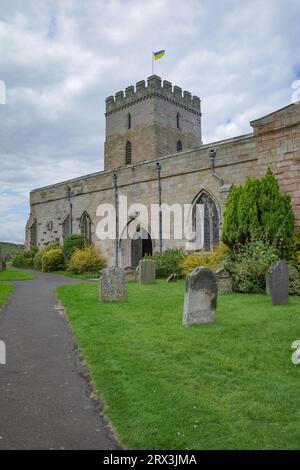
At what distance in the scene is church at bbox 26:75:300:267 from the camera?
41.7ft

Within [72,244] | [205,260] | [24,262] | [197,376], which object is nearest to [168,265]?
[205,260]

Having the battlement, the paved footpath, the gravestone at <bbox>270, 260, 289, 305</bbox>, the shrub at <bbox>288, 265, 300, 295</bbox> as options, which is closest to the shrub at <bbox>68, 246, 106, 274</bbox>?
the shrub at <bbox>288, 265, 300, 295</bbox>

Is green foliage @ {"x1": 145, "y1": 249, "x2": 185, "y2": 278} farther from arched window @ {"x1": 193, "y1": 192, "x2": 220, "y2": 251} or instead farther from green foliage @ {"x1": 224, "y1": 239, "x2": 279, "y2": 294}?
green foliage @ {"x1": 224, "y1": 239, "x2": 279, "y2": 294}

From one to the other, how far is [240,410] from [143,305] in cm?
549

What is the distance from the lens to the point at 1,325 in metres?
7.38

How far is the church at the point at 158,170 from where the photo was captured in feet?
41.7

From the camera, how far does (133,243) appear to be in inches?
913

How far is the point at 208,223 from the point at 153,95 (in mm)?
17175

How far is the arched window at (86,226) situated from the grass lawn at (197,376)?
58.0 feet

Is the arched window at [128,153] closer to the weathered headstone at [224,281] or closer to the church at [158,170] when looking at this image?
the church at [158,170]

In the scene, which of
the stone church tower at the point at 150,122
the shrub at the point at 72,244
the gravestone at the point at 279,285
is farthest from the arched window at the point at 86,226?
the gravestone at the point at 279,285

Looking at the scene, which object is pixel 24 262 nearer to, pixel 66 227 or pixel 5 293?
pixel 66 227

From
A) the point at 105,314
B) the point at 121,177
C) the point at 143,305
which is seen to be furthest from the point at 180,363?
the point at 121,177

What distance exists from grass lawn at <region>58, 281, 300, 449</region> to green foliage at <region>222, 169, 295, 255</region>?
3625 millimetres
